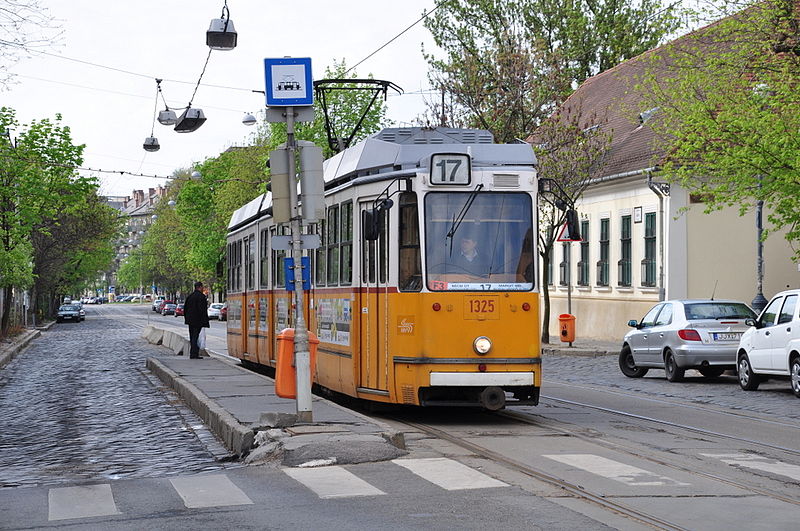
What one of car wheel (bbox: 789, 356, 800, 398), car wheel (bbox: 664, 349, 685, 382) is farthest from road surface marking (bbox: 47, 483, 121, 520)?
car wheel (bbox: 664, 349, 685, 382)

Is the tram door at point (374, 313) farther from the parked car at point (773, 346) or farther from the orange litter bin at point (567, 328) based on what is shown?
the orange litter bin at point (567, 328)

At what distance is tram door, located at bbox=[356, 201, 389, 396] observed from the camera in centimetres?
1445

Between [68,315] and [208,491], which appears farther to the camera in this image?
[68,315]

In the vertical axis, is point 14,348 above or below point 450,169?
below

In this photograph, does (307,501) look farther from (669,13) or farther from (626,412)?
(669,13)

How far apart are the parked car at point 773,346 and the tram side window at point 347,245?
7628 mm

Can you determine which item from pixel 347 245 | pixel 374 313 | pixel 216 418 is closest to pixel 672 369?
pixel 347 245

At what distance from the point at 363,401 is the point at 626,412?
3.40m

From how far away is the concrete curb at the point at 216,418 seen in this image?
12.2 meters

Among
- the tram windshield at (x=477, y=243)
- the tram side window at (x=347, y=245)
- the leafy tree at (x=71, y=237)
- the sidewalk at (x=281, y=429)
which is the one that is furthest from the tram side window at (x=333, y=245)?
the leafy tree at (x=71, y=237)

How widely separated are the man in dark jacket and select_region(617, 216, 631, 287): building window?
14933 millimetres

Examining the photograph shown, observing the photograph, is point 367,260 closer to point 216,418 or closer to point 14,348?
point 216,418

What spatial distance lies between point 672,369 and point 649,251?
14859 millimetres

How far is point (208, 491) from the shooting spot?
9.71m
